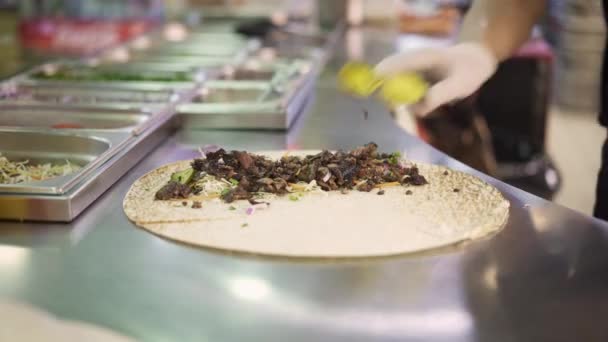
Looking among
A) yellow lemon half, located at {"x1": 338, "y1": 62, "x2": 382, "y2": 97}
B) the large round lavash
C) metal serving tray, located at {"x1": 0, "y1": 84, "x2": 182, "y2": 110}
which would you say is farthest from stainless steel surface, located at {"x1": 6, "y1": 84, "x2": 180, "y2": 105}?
the large round lavash

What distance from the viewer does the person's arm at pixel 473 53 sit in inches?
70.8

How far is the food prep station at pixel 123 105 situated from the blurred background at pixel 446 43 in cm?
44

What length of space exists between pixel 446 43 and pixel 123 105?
201cm

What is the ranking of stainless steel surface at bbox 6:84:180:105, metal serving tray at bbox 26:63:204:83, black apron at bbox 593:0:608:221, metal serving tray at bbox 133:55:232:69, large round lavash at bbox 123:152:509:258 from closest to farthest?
large round lavash at bbox 123:152:509:258 → black apron at bbox 593:0:608:221 → stainless steel surface at bbox 6:84:180:105 → metal serving tray at bbox 26:63:204:83 → metal serving tray at bbox 133:55:232:69

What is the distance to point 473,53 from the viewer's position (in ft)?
6.15

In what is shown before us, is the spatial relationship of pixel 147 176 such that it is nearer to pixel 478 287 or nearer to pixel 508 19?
pixel 478 287

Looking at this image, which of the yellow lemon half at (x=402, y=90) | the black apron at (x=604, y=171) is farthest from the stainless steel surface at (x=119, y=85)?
the black apron at (x=604, y=171)

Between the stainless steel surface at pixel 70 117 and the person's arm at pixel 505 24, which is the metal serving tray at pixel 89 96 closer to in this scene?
the stainless steel surface at pixel 70 117

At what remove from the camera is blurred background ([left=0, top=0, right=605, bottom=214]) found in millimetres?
3463

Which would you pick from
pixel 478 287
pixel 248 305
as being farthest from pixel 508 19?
pixel 248 305

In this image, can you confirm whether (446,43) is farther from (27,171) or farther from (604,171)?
(27,171)

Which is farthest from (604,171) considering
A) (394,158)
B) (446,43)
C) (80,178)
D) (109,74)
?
(446,43)

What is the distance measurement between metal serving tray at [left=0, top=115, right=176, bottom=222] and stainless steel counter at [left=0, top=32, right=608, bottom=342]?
0.08 ft

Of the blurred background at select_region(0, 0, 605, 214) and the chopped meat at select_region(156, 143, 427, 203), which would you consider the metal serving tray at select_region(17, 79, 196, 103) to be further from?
the blurred background at select_region(0, 0, 605, 214)
